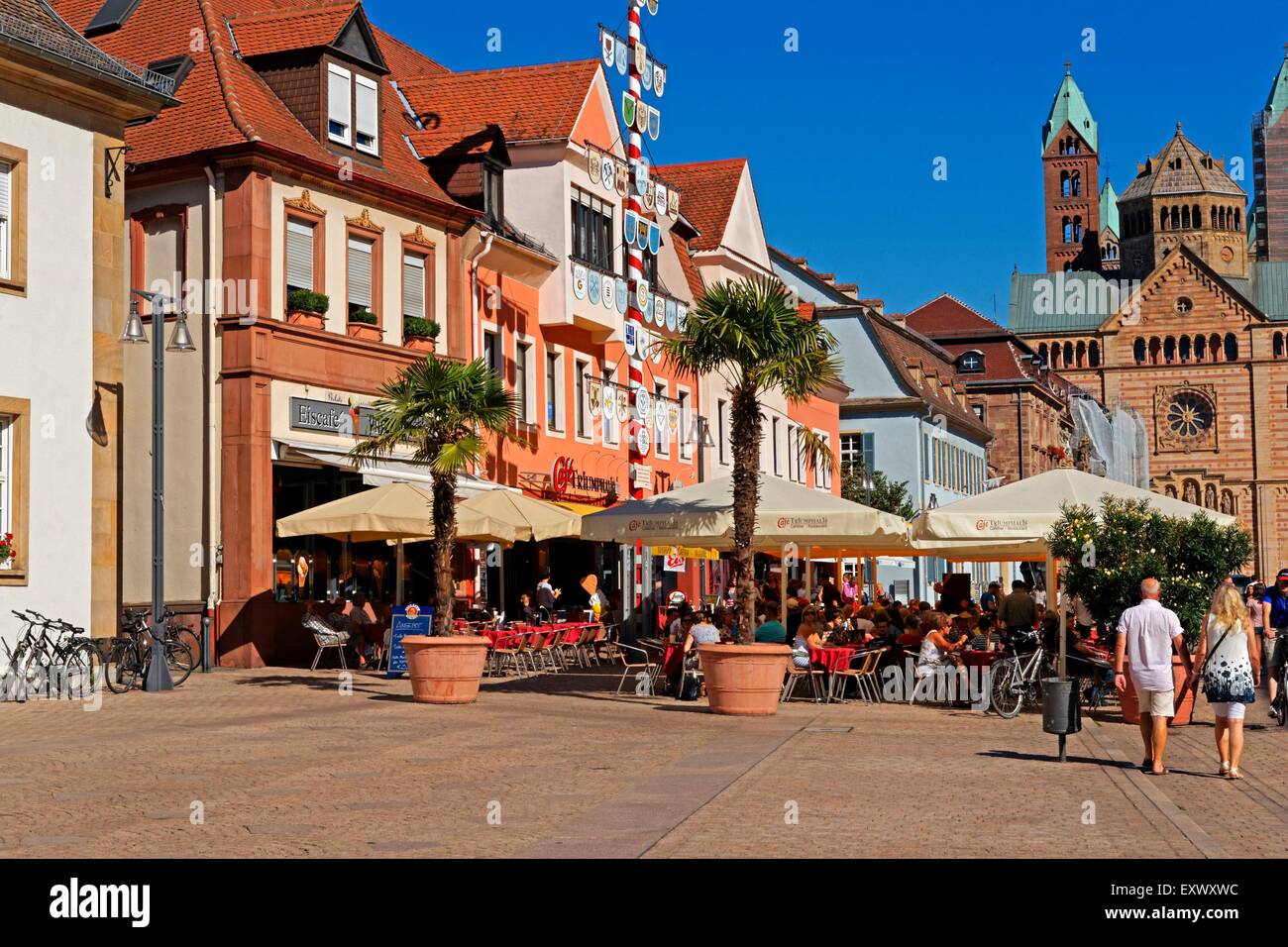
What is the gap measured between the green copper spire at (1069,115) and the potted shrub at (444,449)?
559ft

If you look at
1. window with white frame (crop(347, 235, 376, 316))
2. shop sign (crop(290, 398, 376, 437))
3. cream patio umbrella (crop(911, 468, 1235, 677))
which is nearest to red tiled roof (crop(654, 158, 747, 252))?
window with white frame (crop(347, 235, 376, 316))

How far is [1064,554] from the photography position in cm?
2092

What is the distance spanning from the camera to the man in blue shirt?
66.4 feet

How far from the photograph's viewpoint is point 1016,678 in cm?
2117

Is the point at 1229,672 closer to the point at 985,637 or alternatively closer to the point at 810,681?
the point at 985,637

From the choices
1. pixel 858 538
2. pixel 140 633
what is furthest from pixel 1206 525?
pixel 140 633

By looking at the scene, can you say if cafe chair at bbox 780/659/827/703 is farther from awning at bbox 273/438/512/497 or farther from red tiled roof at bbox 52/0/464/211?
red tiled roof at bbox 52/0/464/211

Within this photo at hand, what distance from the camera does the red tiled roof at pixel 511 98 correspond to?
34938 millimetres

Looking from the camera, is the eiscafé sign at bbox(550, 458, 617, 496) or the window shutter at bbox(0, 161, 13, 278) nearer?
the window shutter at bbox(0, 161, 13, 278)

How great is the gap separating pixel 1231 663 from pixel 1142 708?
2.71 ft

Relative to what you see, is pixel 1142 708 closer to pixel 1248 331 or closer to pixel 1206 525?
pixel 1206 525

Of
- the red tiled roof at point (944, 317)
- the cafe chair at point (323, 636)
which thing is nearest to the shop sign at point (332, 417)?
the cafe chair at point (323, 636)

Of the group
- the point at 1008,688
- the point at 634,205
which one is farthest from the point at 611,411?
the point at 1008,688

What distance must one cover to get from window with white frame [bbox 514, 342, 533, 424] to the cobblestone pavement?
1473 centimetres
